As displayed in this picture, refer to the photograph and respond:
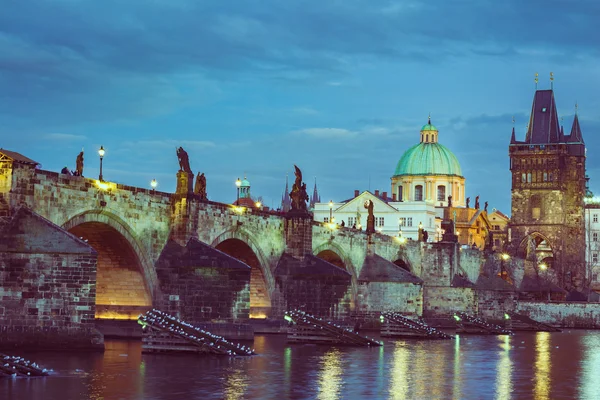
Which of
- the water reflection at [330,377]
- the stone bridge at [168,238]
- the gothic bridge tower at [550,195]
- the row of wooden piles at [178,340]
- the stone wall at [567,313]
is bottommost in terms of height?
the water reflection at [330,377]

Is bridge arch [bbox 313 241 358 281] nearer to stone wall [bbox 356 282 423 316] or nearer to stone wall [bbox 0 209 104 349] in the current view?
stone wall [bbox 356 282 423 316]

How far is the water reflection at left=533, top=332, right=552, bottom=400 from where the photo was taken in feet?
112

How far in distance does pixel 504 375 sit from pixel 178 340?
1180 centimetres

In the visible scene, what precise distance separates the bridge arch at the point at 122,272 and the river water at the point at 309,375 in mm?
3380

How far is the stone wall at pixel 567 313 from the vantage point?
98.5 meters

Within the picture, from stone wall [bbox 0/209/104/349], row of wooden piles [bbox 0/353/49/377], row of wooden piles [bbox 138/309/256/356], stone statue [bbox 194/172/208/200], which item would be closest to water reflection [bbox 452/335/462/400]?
row of wooden piles [bbox 138/309/256/356]

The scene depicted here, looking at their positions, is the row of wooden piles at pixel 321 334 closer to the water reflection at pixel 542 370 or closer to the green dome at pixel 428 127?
the water reflection at pixel 542 370

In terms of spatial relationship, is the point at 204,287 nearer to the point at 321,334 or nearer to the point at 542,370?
the point at 321,334

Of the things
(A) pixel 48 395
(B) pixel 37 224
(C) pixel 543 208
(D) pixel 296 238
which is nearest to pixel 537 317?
(D) pixel 296 238

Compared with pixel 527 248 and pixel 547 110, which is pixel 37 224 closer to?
pixel 527 248

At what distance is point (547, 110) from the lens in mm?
155875

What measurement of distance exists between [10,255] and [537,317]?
6751 centimetres

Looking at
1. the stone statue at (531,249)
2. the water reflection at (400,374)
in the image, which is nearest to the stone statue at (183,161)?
the water reflection at (400,374)

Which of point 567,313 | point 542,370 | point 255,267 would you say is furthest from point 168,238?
A: point 567,313
